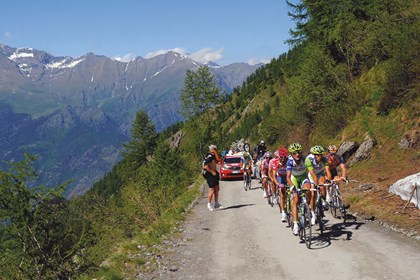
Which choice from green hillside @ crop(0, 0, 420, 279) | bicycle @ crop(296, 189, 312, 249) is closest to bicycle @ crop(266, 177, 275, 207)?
green hillside @ crop(0, 0, 420, 279)

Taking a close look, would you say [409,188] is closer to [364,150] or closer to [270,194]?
[270,194]

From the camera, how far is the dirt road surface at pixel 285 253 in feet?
26.9

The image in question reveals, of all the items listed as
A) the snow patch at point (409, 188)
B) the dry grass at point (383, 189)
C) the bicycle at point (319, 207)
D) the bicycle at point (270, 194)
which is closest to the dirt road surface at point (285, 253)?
the bicycle at point (319, 207)

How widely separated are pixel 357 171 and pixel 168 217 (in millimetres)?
10061

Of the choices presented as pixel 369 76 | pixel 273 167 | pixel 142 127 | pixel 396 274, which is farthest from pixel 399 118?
pixel 142 127

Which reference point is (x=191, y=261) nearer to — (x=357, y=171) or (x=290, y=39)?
(x=357, y=171)

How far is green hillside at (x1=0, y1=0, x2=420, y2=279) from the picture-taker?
11750 millimetres

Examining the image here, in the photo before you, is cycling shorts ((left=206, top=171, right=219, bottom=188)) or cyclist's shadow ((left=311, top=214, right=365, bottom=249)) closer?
cyclist's shadow ((left=311, top=214, right=365, bottom=249))

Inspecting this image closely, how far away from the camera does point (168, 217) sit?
53.1 ft

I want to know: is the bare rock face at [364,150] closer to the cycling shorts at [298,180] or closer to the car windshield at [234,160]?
the car windshield at [234,160]

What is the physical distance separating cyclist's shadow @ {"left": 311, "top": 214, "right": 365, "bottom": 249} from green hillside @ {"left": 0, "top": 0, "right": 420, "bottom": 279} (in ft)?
3.13

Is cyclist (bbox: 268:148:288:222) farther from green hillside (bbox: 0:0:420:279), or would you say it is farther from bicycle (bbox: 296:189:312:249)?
green hillside (bbox: 0:0:420:279)

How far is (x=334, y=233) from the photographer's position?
36.2 ft

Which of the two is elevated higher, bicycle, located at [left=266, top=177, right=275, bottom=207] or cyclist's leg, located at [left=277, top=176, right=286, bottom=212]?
cyclist's leg, located at [left=277, top=176, right=286, bottom=212]
